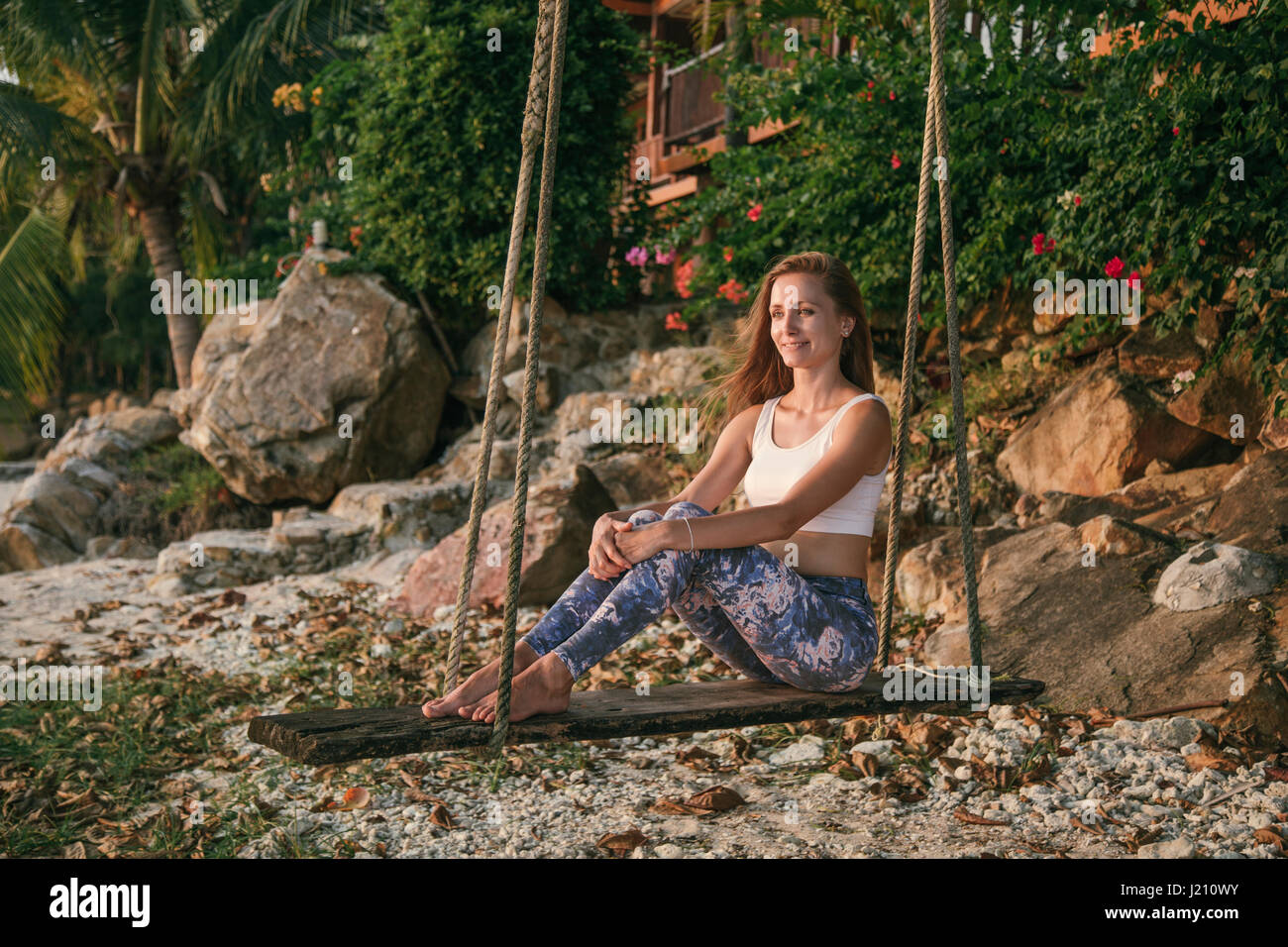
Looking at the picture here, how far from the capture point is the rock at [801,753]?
429 centimetres

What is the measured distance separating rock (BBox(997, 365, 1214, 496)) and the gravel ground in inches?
73.4

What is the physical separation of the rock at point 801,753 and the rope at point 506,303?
1750 mm

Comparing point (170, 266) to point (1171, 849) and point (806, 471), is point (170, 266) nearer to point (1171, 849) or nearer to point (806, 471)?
point (806, 471)

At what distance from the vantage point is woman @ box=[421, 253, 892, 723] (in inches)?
111

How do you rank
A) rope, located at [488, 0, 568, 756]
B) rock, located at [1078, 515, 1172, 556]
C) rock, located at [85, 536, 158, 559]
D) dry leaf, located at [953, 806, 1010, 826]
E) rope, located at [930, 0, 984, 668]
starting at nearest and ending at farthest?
1. rope, located at [488, 0, 568, 756]
2. rope, located at [930, 0, 984, 668]
3. dry leaf, located at [953, 806, 1010, 826]
4. rock, located at [1078, 515, 1172, 556]
5. rock, located at [85, 536, 158, 559]

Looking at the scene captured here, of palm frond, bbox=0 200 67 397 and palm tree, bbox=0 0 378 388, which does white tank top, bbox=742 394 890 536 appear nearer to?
palm tree, bbox=0 0 378 388

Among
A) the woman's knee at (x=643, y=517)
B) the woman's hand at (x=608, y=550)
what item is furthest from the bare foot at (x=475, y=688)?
the woman's knee at (x=643, y=517)

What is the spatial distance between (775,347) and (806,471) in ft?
1.77

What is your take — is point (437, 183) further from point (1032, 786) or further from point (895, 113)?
point (1032, 786)

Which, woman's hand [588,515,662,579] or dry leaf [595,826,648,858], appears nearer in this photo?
woman's hand [588,515,662,579]

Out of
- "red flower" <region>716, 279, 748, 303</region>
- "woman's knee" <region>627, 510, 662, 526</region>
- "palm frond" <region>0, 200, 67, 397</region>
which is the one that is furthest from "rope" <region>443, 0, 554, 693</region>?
"palm frond" <region>0, 200, 67, 397</region>

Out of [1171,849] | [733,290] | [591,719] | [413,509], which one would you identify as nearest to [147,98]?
[413,509]

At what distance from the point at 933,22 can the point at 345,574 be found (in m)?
5.63
